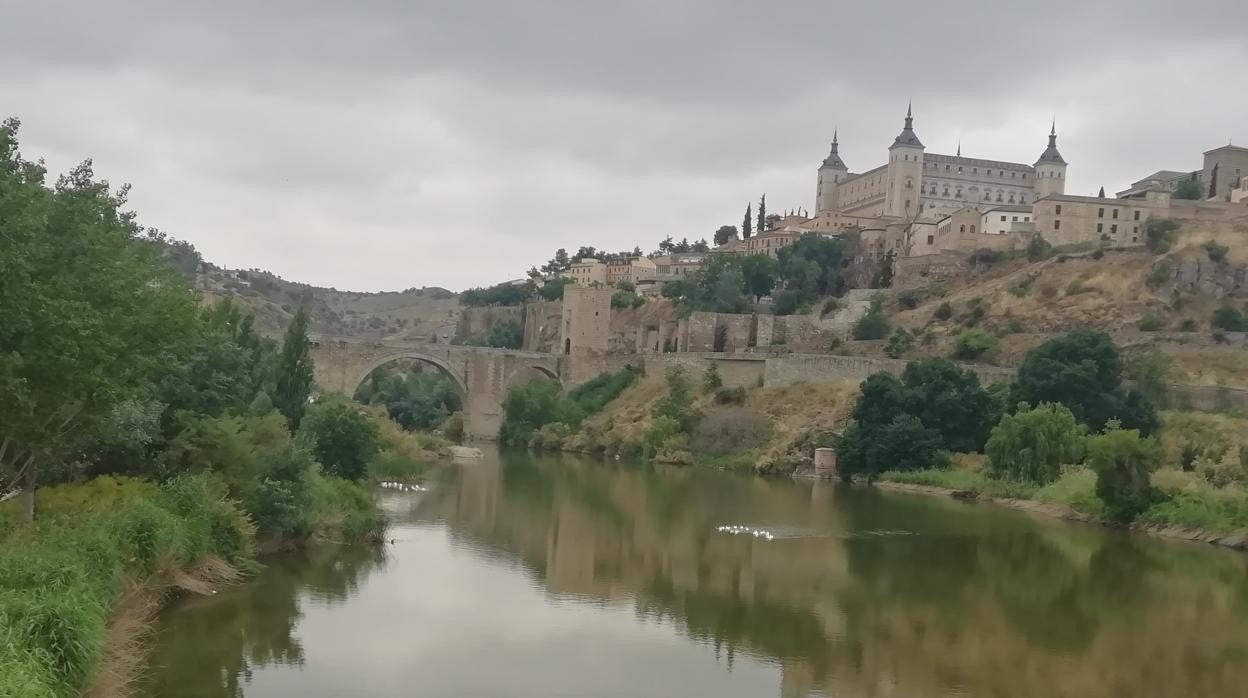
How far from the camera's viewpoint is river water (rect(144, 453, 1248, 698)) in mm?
14367

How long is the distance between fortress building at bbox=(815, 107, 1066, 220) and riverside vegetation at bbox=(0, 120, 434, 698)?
73636mm

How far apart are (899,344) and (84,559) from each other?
50.5m

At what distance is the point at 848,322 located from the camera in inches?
2721

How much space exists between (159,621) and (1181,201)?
227ft

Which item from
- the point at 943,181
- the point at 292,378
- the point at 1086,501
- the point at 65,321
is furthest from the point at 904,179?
the point at 65,321

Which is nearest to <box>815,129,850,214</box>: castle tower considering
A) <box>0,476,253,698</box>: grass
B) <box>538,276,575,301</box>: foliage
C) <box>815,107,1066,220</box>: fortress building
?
<box>815,107,1066,220</box>: fortress building

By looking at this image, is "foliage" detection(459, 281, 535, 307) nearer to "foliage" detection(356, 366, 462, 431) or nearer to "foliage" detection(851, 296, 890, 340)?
"foliage" detection(356, 366, 462, 431)

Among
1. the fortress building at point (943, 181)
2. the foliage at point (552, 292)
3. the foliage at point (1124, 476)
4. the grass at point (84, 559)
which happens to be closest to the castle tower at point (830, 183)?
the fortress building at point (943, 181)

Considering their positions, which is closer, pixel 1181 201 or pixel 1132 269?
pixel 1132 269

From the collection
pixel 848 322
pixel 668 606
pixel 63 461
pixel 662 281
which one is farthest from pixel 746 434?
pixel 662 281

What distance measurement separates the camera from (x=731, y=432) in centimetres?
5153

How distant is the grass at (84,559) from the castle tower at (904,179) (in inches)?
3070

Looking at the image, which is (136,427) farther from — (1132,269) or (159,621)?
(1132,269)

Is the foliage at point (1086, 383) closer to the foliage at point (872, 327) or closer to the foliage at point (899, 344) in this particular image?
the foliage at point (899, 344)
